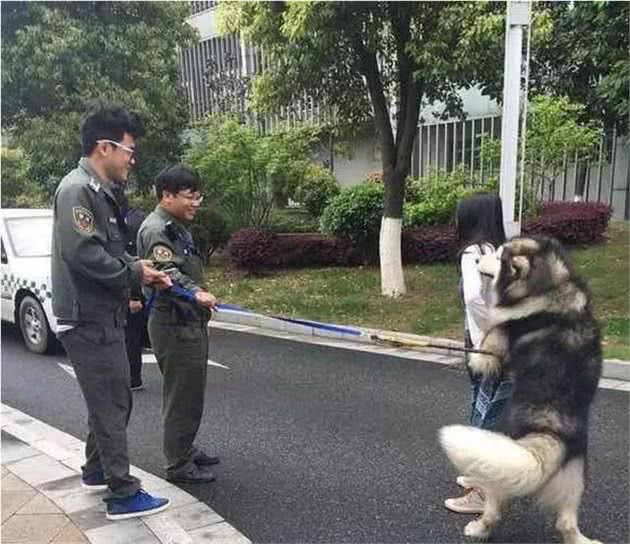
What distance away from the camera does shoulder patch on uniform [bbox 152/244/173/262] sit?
3.63m

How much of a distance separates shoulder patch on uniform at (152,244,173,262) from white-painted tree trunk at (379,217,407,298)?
22.1ft

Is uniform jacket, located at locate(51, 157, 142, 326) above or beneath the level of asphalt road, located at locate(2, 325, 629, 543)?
above

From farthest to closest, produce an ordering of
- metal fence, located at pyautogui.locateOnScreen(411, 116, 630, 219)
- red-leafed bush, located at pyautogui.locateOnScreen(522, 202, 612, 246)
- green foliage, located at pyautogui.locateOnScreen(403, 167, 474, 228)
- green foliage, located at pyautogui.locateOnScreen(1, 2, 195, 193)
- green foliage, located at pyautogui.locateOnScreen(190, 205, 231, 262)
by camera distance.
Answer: metal fence, located at pyautogui.locateOnScreen(411, 116, 630, 219) → green foliage, located at pyautogui.locateOnScreen(190, 205, 231, 262) → green foliage, located at pyautogui.locateOnScreen(403, 167, 474, 228) → red-leafed bush, located at pyautogui.locateOnScreen(522, 202, 612, 246) → green foliage, located at pyautogui.locateOnScreen(1, 2, 195, 193)

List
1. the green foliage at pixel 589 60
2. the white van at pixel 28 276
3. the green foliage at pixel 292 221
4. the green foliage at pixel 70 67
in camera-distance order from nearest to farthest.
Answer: the white van at pixel 28 276 → the green foliage at pixel 589 60 → the green foliage at pixel 70 67 → the green foliage at pixel 292 221

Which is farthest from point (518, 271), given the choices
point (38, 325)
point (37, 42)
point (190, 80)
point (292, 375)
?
point (190, 80)

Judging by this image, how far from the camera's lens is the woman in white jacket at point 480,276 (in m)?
3.16

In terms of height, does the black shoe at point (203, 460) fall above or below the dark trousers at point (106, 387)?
below

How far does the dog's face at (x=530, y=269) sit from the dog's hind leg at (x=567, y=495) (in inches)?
29.4

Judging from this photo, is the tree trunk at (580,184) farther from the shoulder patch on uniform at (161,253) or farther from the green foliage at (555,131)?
the shoulder patch on uniform at (161,253)

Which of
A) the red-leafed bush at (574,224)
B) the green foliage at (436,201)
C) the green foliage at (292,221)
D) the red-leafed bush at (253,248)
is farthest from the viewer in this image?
the green foliage at (292,221)

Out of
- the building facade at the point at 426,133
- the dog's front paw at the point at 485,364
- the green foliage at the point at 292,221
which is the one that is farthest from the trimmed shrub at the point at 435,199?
the dog's front paw at the point at 485,364

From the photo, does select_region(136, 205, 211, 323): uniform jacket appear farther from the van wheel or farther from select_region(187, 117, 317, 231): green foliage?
select_region(187, 117, 317, 231): green foliage

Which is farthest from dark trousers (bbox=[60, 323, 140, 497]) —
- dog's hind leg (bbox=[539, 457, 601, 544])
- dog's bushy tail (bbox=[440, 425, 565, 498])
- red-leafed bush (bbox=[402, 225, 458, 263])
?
red-leafed bush (bbox=[402, 225, 458, 263])

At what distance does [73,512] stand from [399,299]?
277 inches
